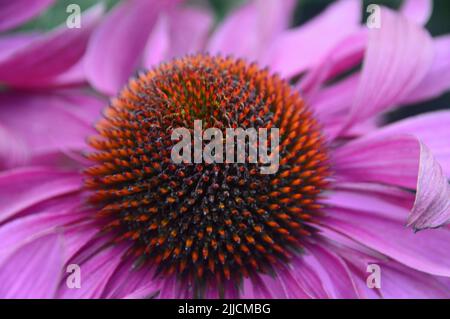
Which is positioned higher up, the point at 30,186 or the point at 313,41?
the point at 313,41

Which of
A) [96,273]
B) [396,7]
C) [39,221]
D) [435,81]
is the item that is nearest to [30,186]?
[39,221]

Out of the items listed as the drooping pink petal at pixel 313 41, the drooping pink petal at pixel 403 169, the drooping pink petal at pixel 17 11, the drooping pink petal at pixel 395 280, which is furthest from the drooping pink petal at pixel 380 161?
the drooping pink petal at pixel 17 11

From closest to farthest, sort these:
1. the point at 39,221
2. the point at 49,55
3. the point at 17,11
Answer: the point at 39,221 < the point at 49,55 < the point at 17,11

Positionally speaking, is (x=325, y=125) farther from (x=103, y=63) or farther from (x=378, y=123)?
(x=103, y=63)

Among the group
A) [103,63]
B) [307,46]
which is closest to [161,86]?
[103,63]

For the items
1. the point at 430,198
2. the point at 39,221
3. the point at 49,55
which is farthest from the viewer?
the point at 49,55

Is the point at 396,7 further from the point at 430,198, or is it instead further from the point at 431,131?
the point at 430,198

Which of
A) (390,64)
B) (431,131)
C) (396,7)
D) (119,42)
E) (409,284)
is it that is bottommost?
(409,284)

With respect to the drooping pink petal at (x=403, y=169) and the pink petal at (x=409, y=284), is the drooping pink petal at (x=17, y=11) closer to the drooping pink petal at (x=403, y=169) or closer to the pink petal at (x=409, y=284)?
the drooping pink petal at (x=403, y=169)
